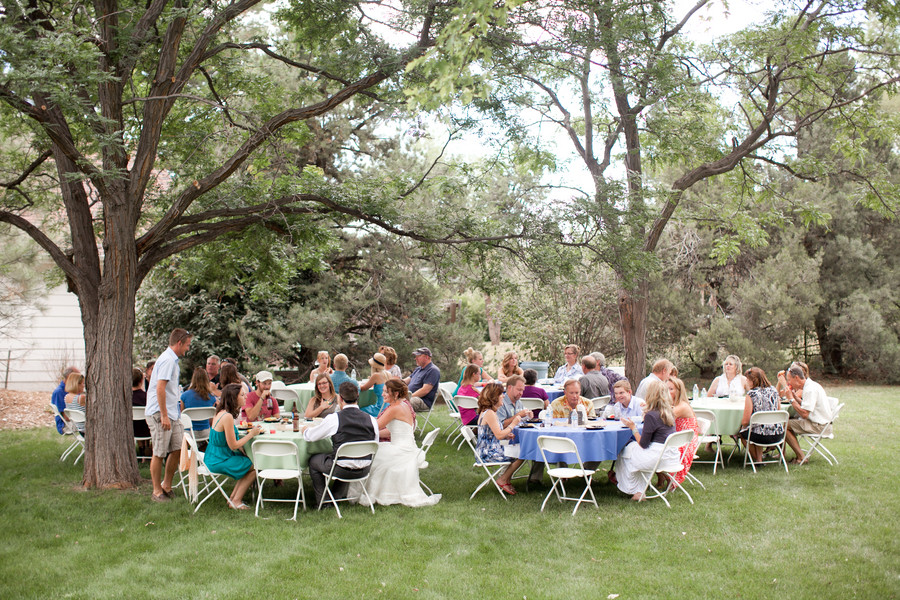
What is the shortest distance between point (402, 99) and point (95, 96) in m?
4.12

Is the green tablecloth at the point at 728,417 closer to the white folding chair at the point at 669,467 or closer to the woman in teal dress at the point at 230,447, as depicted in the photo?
the white folding chair at the point at 669,467

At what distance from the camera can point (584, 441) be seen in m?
7.48

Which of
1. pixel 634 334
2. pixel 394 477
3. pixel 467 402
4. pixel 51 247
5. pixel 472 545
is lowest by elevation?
pixel 472 545

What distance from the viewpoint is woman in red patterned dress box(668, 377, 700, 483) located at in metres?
7.89

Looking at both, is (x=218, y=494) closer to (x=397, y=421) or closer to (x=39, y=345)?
(x=397, y=421)

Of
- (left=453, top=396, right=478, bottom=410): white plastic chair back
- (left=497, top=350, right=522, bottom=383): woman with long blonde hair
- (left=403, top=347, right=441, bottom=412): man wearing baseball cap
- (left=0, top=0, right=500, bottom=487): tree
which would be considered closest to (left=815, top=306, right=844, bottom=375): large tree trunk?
(left=497, top=350, right=522, bottom=383): woman with long blonde hair

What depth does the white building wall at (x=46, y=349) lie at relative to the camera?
16.9 m

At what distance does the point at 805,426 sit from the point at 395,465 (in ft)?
19.0

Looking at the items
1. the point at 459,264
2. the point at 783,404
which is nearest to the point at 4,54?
the point at 459,264

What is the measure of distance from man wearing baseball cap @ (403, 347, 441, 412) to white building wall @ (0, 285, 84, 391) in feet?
31.4

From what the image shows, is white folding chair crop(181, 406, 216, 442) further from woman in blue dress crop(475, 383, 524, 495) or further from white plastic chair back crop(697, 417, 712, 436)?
white plastic chair back crop(697, 417, 712, 436)

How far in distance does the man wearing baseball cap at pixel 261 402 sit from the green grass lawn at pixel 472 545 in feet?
4.34

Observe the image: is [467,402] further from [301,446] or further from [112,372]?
[112,372]

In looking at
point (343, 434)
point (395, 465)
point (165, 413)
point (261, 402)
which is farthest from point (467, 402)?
point (165, 413)
